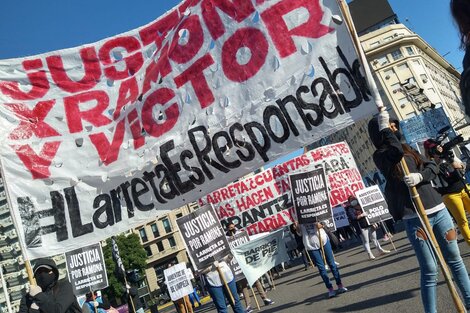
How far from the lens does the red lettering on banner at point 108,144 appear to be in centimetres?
479

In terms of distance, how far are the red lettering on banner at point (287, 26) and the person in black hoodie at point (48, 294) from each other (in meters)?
3.01

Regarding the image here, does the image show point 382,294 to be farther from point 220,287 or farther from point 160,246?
point 160,246

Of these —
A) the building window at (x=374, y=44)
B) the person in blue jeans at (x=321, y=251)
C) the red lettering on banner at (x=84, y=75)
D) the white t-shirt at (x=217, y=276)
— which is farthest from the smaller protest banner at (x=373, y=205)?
the building window at (x=374, y=44)

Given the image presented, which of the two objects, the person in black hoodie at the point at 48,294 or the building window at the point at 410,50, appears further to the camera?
the building window at the point at 410,50

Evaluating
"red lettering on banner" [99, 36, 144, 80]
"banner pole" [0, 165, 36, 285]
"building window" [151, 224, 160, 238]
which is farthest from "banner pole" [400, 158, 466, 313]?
"building window" [151, 224, 160, 238]

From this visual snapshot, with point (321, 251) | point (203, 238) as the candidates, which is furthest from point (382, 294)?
point (203, 238)

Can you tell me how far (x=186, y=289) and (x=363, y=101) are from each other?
12579 mm

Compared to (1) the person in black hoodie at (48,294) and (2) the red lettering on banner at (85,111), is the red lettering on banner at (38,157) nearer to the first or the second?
(2) the red lettering on banner at (85,111)

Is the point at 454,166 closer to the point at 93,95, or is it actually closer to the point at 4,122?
the point at 93,95

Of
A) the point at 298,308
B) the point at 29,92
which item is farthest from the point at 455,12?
the point at 298,308

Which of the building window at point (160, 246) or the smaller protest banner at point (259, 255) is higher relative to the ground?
the building window at point (160, 246)

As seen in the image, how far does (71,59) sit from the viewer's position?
500cm

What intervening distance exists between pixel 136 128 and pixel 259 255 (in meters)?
8.41

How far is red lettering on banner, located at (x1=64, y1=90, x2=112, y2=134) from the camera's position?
4.88m
